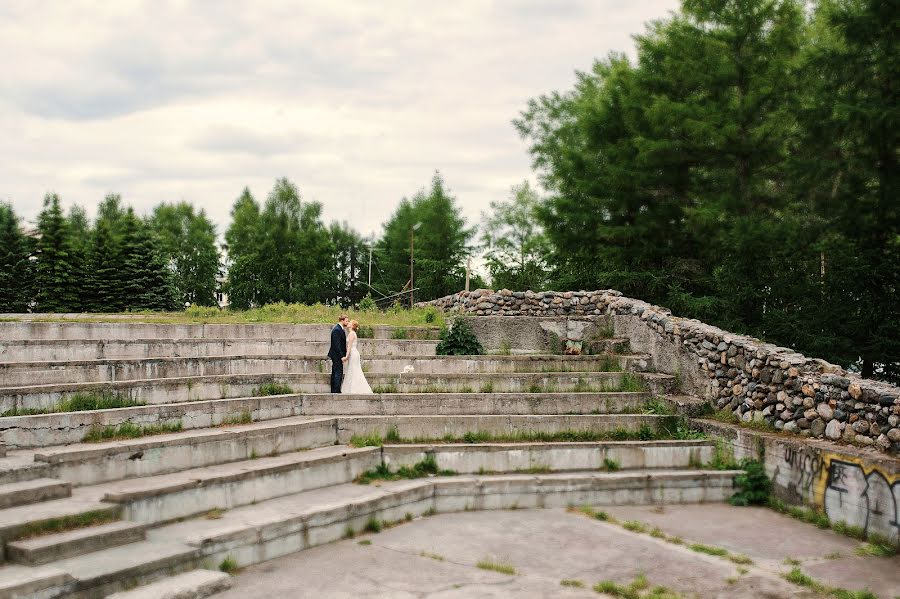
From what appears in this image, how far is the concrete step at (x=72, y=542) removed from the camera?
5.98 metres

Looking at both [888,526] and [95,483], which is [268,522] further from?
[888,526]

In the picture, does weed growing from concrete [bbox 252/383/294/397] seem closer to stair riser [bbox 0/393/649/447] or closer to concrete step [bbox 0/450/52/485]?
stair riser [bbox 0/393/649/447]

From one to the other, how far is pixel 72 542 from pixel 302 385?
20.1 feet

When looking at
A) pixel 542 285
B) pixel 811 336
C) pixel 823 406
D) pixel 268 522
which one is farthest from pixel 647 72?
pixel 268 522

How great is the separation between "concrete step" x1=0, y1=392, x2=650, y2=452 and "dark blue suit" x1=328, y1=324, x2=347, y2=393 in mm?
598

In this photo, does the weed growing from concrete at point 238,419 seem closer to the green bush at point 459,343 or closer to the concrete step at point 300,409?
the concrete step at point 300,409

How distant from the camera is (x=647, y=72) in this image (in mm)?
21531

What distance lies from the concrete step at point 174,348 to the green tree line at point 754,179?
740cm

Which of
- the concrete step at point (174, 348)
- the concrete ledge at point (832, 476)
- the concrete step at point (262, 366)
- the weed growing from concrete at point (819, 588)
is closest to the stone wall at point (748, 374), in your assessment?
the concrete ledge at point (832, 476)

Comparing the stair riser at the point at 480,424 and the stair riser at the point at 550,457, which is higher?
the stair riser at the point at 480,424

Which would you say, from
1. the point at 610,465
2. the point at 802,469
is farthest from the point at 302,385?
the point at 802,469

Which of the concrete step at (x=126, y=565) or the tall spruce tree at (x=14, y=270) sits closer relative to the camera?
the concrete step at (x=126, y=565)

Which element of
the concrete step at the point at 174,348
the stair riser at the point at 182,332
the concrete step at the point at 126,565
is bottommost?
the concrete step at the point at 126,565

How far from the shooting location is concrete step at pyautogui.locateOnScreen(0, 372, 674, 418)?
946 centimetres
